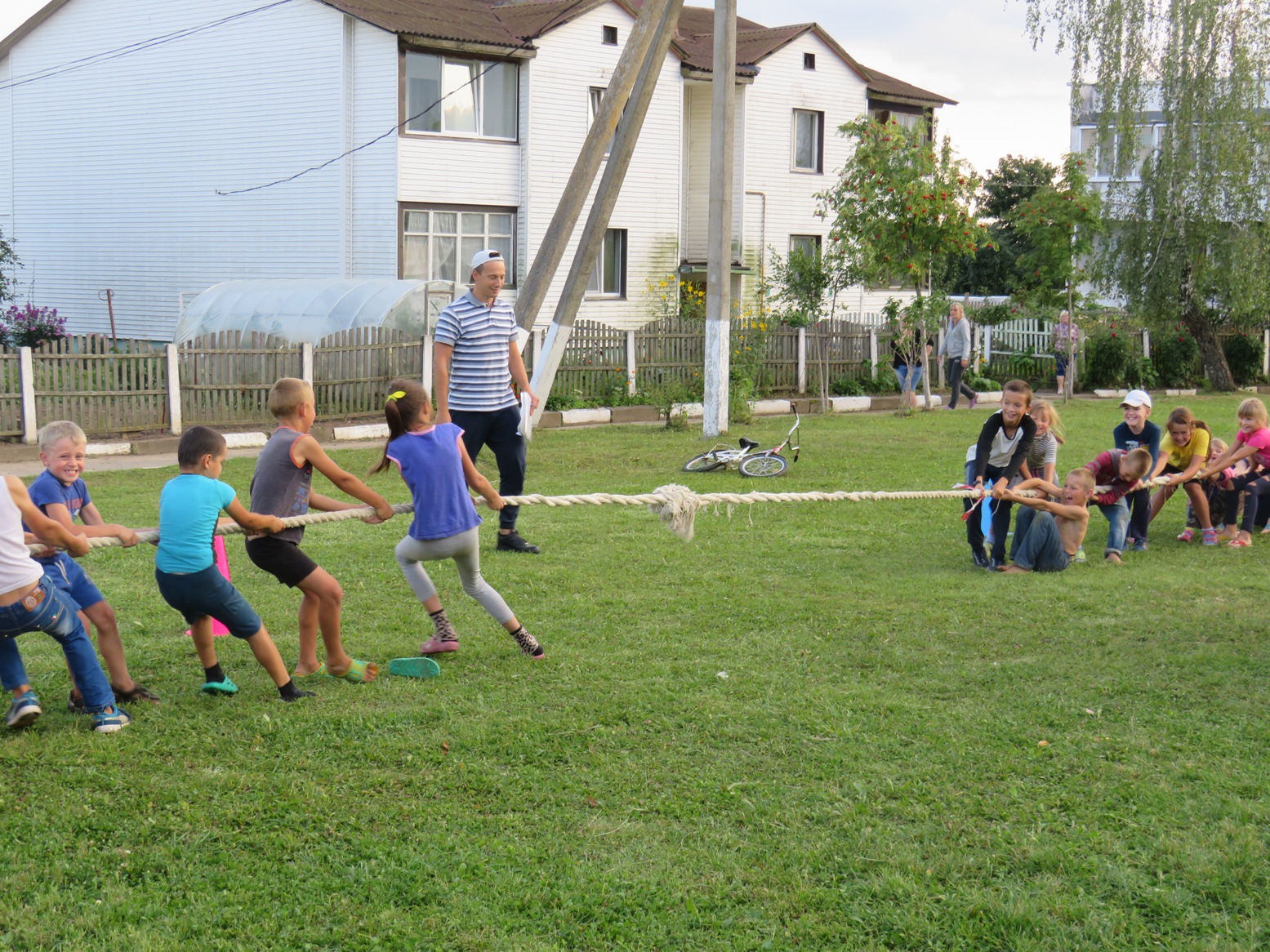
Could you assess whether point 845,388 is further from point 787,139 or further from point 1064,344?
point 787,139

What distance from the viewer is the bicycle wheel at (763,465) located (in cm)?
1344

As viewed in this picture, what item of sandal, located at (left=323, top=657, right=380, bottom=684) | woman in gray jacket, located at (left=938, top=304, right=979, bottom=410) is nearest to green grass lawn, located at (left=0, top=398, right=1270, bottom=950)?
sandal, located at (left=323, top=657, right=380, bottom=684)

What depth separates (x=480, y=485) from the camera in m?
6.49

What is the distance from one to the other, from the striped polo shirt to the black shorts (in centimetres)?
332

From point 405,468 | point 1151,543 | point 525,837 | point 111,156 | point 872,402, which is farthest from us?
point 111,156

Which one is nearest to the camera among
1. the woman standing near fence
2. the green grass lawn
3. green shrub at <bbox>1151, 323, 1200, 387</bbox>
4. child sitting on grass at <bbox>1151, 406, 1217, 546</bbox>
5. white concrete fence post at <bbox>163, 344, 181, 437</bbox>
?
the green grass lawn

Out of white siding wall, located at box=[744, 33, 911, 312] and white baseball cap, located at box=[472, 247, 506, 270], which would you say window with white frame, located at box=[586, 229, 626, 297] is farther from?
white baseball cap, located at box=[472, 247, 506, 270]

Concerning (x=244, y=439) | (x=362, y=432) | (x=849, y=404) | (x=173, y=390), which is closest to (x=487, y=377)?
(x=244, y=439)

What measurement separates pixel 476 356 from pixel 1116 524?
16.1 feet

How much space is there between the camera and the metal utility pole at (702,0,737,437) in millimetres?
17219

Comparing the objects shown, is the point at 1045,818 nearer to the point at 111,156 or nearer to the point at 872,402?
the point at 872,402

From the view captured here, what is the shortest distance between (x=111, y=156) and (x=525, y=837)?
2858 cm

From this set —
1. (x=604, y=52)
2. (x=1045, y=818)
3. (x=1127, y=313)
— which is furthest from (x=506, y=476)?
(x=1127, y=313)

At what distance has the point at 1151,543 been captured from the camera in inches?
408
